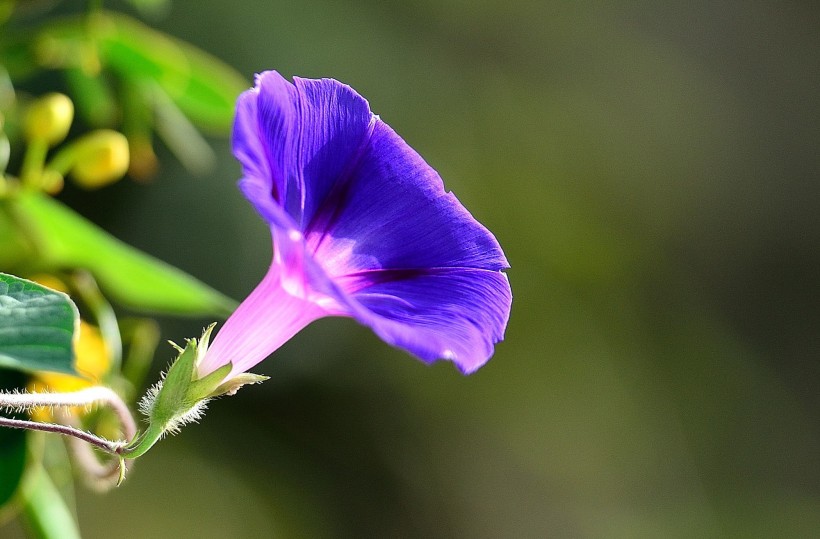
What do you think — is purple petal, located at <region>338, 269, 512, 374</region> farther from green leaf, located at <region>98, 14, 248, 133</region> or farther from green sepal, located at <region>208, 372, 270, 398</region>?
green leaf, located at <region>98, 14, 248, 133</region>

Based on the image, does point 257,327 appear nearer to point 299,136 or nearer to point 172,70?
point 299,136

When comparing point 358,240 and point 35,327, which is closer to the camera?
point 35,327

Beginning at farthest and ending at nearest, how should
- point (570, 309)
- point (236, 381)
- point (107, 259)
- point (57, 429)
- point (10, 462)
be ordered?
point (570, 309) → point (107, 259) → point (10, 462) → point (236, 381) → point (57, 429)

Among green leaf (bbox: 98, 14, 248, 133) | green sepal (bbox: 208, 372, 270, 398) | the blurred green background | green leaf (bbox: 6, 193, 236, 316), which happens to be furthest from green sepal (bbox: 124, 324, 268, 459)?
the blurred green background

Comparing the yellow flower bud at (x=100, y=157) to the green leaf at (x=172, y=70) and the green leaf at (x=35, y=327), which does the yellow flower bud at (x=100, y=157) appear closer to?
the green leaf at (x=172, y=70)

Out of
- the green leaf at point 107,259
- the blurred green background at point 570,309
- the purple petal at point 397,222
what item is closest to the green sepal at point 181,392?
the purple petal at point 397,222

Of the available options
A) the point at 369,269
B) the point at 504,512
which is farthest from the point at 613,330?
the point at 369,269

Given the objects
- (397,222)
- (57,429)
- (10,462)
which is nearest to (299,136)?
(397,222)
